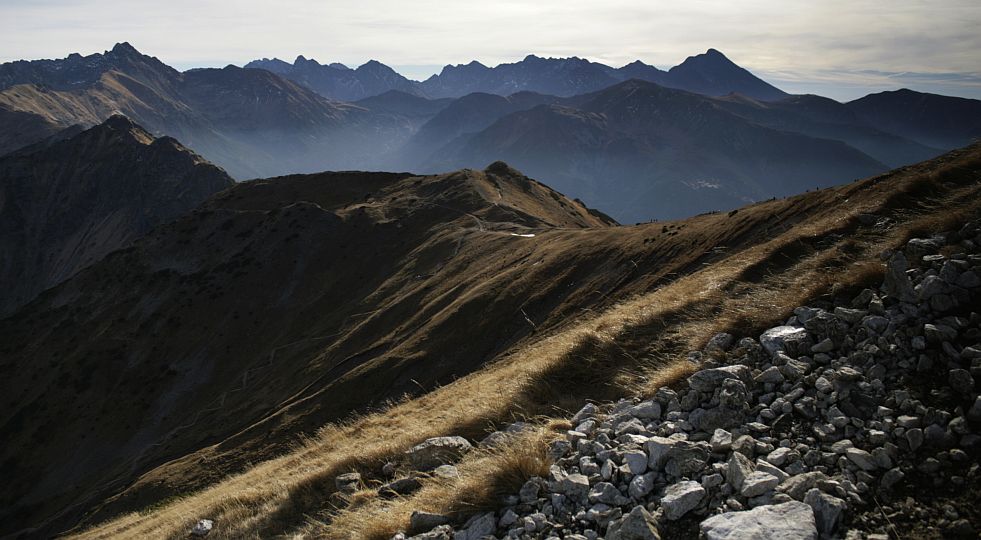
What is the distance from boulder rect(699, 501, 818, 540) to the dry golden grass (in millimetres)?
2984

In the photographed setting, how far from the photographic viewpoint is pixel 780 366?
9.59 meters

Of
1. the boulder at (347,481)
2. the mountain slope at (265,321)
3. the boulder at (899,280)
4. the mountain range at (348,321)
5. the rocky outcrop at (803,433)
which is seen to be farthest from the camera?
the mountain slope at (265,321)

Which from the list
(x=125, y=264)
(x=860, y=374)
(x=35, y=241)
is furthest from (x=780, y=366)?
(x=35, y=241)

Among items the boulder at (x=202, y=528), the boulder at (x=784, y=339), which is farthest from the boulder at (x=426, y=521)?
the boulder at (x=202, y=528)

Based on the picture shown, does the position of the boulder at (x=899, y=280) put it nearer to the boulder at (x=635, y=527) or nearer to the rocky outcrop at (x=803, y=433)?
the rocky outcrop at (x=803, y=433)

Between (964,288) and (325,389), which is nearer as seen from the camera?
(964,288)

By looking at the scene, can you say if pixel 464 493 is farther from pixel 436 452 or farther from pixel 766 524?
pixel 766 524

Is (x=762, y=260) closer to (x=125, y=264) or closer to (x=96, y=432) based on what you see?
(x=96, y=432)

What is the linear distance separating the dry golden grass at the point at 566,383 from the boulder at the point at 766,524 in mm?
2984

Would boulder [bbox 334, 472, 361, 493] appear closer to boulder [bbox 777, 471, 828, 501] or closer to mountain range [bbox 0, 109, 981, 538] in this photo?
mountain range [bbox 0, 109, 981, 538]

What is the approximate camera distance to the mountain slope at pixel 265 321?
156 feet

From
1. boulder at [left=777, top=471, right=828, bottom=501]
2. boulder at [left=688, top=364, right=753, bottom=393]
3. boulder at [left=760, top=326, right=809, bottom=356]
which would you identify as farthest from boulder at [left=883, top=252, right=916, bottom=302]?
boulder at [left=777, top=471, right=828, bottom=501]

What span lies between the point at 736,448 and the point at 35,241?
258063mm

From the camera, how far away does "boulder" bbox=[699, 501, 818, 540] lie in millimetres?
6184
